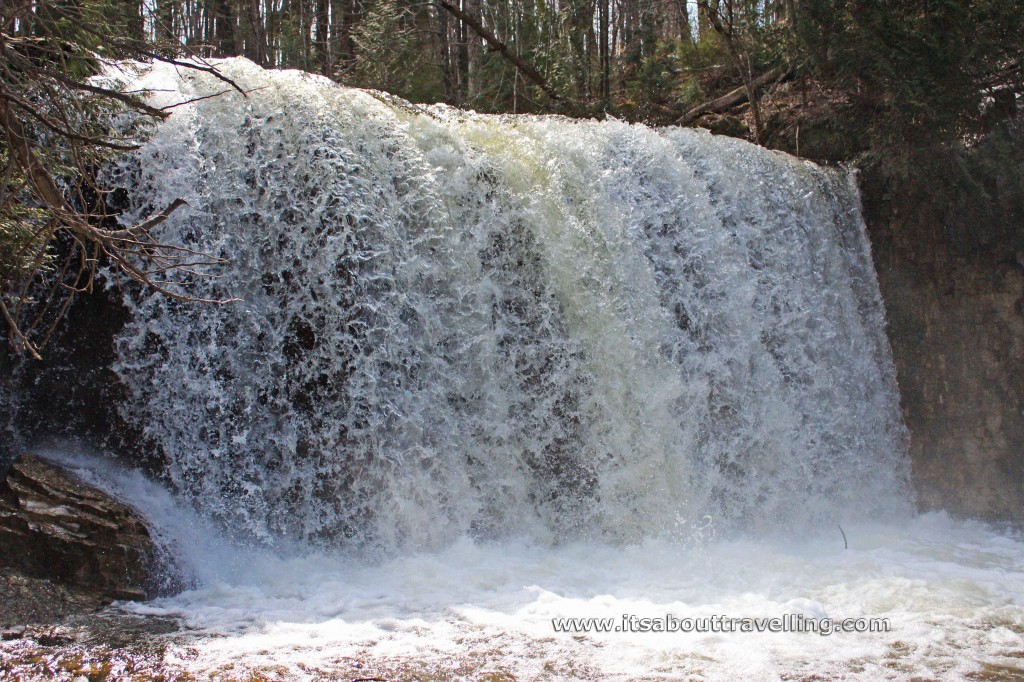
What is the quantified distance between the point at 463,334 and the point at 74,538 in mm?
2314

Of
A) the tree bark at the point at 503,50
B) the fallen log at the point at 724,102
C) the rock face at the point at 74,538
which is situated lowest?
the rock face at the point at 74,538

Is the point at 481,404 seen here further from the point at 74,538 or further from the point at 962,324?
the point at 962,324

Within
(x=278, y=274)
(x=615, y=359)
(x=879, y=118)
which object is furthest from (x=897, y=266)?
(x=278, y=274)

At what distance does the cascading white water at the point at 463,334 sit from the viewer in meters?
4.99

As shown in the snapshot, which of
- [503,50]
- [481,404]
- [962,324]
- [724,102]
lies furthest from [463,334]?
[503,50]

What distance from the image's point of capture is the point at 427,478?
16.8 feet

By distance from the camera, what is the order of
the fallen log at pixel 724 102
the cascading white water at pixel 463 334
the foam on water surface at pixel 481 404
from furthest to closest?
the fallen log at pixel 724 102
the cascading white water at pixel 463 334
the foam on water surface at pixel 481 404

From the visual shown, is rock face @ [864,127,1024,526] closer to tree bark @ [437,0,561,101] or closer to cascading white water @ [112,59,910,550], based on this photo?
cascading white water @ [112,59,910,550]

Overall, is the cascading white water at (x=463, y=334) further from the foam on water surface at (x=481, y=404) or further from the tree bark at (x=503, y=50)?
the tree bark at (x=503, y=50)

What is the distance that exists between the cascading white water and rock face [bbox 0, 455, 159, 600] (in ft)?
1.75

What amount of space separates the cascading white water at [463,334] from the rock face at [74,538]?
Answer: 21.0 inches

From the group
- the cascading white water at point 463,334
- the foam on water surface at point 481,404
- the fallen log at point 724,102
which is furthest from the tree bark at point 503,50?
the foam on water surface at point 481,404

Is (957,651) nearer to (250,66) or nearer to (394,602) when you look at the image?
(394,602)

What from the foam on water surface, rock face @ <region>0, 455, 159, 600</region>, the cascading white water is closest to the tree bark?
the cascading white water
